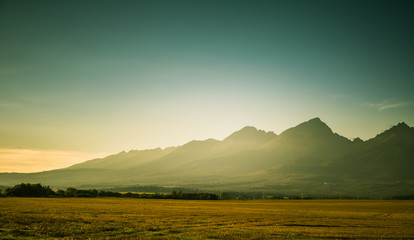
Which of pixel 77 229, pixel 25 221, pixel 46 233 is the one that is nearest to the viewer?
pixel 46 233

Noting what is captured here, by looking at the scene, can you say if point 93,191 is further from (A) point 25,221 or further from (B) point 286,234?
(B) point 286,234

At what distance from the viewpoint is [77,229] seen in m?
29.1

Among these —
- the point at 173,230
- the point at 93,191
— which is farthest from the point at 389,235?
the point at 93,191

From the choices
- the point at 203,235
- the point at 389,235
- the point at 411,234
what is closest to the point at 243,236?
the point at 203,235

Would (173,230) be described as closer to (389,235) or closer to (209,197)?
(389,235)

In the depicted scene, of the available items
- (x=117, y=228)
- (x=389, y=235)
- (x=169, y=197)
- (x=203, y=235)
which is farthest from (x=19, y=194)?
(x=389, y=235)

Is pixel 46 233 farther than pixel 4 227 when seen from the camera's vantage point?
No

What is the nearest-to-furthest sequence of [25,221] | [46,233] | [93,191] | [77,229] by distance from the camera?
[46,233] < [77,229] < [25,221] < [93,191]

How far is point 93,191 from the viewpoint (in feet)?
491

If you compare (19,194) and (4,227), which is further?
(19,194)

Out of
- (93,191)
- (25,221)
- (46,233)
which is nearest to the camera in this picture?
(46,233)

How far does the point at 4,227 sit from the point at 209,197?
13072 cm

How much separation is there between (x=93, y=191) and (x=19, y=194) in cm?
3315

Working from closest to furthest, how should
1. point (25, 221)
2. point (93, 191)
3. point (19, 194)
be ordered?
point (25, 221) → point (19, 194) → point (93, 191)
